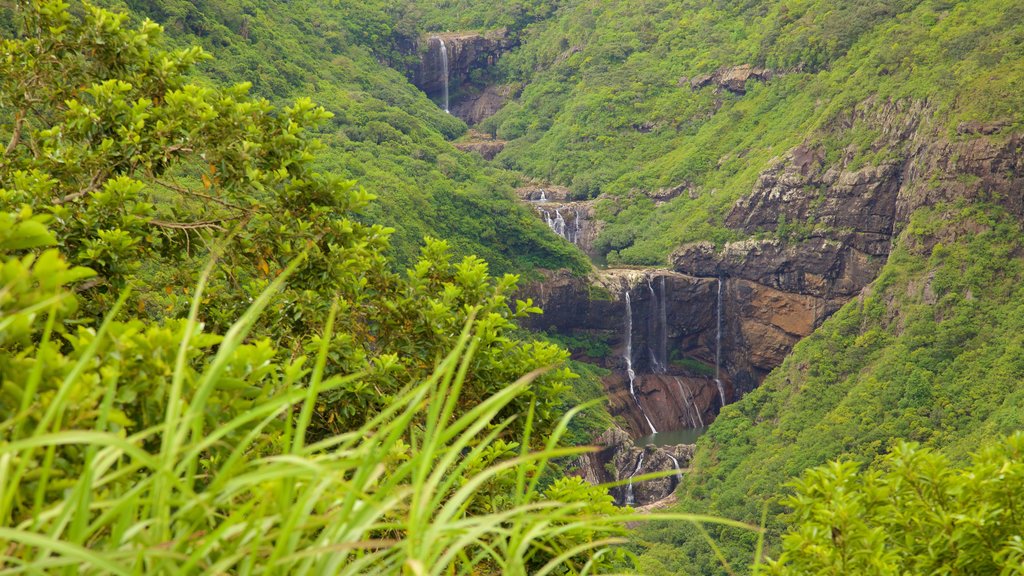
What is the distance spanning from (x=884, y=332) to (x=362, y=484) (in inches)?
1240

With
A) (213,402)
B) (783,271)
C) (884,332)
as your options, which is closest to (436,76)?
(783,271)

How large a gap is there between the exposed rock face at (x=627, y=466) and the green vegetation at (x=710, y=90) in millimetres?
11699

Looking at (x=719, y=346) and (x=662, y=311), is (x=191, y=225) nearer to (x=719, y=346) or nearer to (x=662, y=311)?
(x=662, y=311)

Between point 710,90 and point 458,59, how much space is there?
16.8m

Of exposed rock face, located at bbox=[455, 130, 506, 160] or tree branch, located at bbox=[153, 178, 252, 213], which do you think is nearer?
tree branch, located at bbox=[153, 178, 252, 213]

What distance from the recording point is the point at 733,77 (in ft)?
160

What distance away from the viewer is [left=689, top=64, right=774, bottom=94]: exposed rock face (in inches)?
1854

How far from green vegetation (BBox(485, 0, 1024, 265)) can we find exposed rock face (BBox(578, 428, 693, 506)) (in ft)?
38.4

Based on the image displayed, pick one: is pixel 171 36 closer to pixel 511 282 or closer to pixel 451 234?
pixel 451 234

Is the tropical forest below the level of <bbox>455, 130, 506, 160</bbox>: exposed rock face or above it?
above

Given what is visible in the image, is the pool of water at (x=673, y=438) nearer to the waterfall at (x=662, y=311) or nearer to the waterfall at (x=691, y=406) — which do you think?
the waterfall at (x=691, y=406)

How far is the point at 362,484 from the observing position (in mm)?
1435

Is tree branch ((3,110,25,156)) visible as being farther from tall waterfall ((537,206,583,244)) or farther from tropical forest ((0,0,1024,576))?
tall waterfall ((537,206,583,244))

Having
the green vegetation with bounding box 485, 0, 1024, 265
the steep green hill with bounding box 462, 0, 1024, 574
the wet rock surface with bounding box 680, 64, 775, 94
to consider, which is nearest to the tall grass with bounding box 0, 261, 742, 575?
the steep green hill with bounding box 462, 0, 1024, 574
